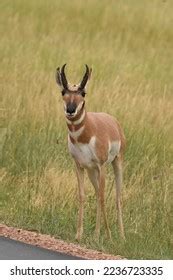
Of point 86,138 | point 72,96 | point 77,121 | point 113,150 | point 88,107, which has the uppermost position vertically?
point 72,96

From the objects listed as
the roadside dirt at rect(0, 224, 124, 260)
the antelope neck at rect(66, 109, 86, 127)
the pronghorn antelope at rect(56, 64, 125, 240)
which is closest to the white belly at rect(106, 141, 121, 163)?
the pronghorn antelope at rect(56, 64, 125, 240)

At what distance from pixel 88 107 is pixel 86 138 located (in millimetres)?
5431

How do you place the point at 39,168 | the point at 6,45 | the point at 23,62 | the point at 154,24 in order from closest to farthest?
the point at 39,168
the point at 23,62
the point at 6,45
the point at 154,24

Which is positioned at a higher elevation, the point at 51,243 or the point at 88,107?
the point at 88,107

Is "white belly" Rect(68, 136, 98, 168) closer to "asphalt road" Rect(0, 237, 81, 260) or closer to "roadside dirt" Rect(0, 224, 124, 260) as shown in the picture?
"roadside dirt" Rect(0, 224, 124, 260)

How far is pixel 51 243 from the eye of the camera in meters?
9.55

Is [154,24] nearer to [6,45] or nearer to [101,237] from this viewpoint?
[6,45]

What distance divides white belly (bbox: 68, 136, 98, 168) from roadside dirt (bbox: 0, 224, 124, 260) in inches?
29.0

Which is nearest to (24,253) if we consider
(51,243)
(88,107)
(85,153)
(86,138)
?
(51,243)

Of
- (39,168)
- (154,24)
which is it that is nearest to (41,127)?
(39,168)

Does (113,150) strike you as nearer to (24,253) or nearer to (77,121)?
(77,121)

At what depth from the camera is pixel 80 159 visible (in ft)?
33.4

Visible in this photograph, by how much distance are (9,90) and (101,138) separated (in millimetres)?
5539

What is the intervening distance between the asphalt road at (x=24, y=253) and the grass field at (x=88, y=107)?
0.81 metres
